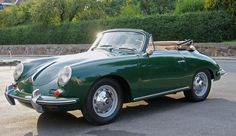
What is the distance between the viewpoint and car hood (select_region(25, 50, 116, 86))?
21.8 feet

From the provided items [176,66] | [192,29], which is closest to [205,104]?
[176,66]

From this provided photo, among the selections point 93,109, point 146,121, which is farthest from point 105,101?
point 146,121

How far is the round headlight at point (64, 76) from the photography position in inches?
249

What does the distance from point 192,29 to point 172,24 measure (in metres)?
1.37

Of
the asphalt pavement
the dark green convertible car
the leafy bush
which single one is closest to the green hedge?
the leafy bush

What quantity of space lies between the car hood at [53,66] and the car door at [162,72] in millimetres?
644

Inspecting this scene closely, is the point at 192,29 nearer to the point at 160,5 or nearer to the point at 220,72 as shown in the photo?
the point at 160,5

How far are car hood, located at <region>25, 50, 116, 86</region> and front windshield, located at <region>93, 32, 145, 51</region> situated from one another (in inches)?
17.1

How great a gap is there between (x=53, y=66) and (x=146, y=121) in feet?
5.49

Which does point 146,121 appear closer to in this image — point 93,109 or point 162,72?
point 93,109

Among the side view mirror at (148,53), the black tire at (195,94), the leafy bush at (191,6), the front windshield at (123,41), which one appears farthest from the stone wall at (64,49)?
the side view mirror at (148,53)

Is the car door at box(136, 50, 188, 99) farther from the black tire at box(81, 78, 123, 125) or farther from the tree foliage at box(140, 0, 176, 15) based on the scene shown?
the tree foliage at box(140, 0, 176, 15)

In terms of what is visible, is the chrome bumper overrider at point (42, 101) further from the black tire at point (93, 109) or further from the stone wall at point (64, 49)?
the stone wall at point (64, 49)

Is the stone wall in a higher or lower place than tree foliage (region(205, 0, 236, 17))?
lower
